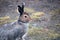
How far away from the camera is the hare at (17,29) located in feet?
6.08

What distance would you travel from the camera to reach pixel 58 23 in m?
2.10

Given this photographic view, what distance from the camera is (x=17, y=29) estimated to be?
6.15ft

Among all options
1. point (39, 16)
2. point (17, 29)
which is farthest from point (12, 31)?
point (39, 16)

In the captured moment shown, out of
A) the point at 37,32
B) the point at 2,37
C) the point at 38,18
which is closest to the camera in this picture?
the point at 2,37

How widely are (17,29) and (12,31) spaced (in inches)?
2.2

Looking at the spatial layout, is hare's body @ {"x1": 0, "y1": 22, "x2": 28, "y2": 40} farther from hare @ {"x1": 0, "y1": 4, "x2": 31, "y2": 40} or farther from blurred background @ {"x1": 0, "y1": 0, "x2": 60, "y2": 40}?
blurred background @ {"x1": 0, "y1": 0, "x2": 60, "y2": 40}

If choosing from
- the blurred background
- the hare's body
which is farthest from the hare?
the blurred background

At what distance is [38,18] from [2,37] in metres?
0.57

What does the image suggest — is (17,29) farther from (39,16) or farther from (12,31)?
(39,16)

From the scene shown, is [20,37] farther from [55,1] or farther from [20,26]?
[55,1]

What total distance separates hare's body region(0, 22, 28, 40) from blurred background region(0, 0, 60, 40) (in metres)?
0.15

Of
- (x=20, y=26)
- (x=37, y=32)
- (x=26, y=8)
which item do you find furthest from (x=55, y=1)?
(x=20, y=26)

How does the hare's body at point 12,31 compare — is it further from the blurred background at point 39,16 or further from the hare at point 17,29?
the blurred background at point 39,16

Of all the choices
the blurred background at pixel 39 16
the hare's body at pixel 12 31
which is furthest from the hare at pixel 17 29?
the blurred background at pixel 39 16
